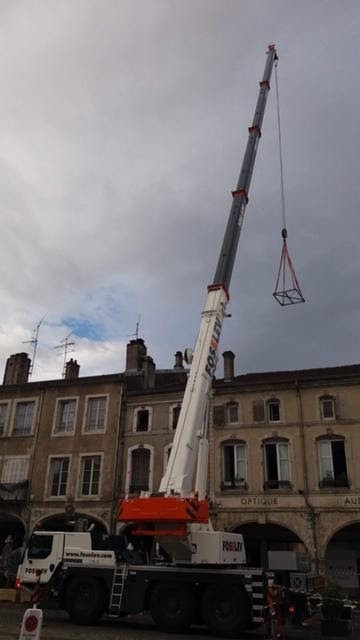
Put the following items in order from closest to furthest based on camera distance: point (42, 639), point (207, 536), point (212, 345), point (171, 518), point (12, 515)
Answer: point (42, 639) → point (171, 518) → point (207, 536) → point (212, 345) → point (12, 515)

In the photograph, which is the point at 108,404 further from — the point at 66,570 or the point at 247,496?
the point at 66,570

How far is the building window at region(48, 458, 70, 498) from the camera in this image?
94.7 ft

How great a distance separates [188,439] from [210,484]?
45.3 ft

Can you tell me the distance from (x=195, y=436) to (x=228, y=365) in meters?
16.5

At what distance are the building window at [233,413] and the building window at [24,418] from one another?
1128 cm

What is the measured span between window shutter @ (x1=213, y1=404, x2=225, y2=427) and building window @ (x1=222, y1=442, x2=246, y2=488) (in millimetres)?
1118

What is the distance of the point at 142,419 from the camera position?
2939 cm

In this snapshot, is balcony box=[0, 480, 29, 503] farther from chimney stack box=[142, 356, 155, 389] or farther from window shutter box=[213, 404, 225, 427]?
window shutter box=[213, 404, 225, 427]

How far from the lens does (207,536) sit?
13.6 m

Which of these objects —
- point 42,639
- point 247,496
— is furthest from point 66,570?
point 247,496

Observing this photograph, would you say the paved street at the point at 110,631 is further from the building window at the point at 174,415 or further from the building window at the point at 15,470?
the building window at the point at 15,470

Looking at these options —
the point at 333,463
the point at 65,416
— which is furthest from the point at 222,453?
the point at 65,416

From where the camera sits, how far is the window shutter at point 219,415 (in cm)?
2761

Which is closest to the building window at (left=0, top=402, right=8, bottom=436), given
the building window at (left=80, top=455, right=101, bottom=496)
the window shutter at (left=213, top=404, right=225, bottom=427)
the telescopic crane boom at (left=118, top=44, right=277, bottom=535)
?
the building window at (left=80, top=455, right=101, bottom=496)
